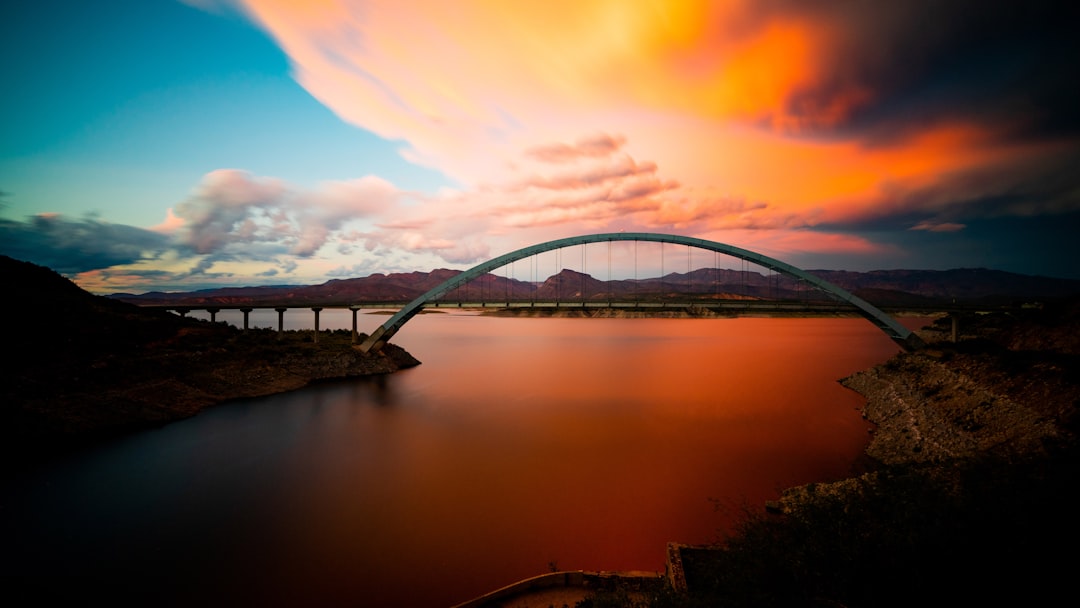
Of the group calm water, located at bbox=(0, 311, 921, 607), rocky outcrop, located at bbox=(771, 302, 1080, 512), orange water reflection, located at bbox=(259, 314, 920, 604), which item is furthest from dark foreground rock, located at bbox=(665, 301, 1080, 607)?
calm water, located at bbox=(0, 311, 921, 607)

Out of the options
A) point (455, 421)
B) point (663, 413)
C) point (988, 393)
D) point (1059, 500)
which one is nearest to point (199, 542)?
point (455, 421)

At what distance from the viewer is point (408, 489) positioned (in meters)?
13.4

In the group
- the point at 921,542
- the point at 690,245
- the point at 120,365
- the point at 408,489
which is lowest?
the point at 408,489

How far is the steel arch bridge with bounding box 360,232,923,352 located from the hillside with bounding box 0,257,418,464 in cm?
432

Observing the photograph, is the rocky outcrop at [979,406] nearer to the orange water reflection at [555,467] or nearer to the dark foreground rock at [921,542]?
the dark foreground rock at [921,542]

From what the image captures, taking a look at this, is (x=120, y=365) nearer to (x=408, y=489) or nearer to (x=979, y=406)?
(x=408, y=489)

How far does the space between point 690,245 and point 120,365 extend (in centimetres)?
3710

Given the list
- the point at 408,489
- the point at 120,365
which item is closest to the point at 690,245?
the point at 408,489

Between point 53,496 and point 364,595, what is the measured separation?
483 inches

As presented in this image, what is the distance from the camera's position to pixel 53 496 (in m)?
12.8

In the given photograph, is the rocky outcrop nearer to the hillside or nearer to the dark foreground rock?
the dark foreground rock

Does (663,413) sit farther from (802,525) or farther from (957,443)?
(802,525)

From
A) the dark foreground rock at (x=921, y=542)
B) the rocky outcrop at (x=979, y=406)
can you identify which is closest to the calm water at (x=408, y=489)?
the rocky outcrop at (x=979, y=406)

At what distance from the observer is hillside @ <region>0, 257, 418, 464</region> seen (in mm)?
17812
